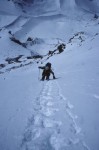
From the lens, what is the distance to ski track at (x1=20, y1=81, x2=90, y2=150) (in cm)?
311

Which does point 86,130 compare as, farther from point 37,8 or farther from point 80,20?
point 37,8

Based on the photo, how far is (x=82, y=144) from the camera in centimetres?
302

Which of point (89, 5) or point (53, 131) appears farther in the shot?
point (89, 5)

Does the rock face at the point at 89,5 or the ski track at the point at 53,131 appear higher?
the rock face at the point at 89,5

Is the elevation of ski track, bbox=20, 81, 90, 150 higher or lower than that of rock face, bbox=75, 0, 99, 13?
lower

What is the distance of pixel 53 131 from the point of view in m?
3.59

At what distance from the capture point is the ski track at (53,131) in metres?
3.11

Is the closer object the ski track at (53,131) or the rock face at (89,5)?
the ski track at (53,131)

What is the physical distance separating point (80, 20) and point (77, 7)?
29.0 feet

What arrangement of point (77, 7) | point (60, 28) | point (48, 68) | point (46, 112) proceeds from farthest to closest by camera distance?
point (77, 7)
point (60, 28)
point (48, 68)
point (46, 112)

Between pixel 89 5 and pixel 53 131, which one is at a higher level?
pixel 89 5

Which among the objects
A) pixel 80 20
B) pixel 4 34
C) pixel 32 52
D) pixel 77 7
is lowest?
pixel 32 52

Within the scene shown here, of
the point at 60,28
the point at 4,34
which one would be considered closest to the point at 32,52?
the point at 4,34

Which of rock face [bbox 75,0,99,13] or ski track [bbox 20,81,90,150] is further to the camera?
rock face [bbox 75,0,99,13]
